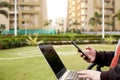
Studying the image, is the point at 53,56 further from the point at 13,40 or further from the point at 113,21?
the point at 113,21

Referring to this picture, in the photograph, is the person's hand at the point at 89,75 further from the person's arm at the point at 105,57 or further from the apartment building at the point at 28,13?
the apartment building at the point at 28,13

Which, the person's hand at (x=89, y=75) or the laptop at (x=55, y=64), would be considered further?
the laptop at (x=55, y=64)

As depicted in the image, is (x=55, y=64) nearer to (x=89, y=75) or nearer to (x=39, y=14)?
(x=89, y=75)

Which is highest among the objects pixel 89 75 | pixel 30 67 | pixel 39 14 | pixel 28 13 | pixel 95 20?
pixel 28 13

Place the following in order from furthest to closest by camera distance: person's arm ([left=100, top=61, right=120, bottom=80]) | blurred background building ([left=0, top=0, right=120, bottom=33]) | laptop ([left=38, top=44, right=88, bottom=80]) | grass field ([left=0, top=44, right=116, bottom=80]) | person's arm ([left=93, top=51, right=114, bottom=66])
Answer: blurred background building ([left=0, top=0, right=120, bottom=33]), grass field ([left=0, top=44, right=116, bottom=80]), person's arm ([left=93, top=51, right=114, bottom=66]), laptop ([left=38, top=44, right=88, bottom=80]), person's arm ([left=100, top=61, right=120, bottom=80])

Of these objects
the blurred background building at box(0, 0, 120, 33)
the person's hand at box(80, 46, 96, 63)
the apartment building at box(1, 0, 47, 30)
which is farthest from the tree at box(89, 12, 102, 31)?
the person's hand at box(80, 46, 96, 63)

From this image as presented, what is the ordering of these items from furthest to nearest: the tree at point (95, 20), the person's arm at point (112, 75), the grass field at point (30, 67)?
the tree at point (95, 20) < the grass field at point (30, 67) < the person's arm at point (112, 75)

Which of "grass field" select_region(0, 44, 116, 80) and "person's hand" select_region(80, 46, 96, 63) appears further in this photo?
"grass field" select_region(0, 44, 116, 80)

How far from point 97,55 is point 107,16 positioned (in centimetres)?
8593

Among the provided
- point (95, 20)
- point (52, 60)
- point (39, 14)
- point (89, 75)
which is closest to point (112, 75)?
point (89, 75)

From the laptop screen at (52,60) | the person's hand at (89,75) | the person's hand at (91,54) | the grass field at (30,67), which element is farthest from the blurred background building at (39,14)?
the person's hand at (89,75)

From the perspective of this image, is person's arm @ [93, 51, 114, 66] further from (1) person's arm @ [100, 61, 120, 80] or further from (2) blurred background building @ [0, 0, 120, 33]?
(2) blurred background building @ [0, 0, 120, 33]

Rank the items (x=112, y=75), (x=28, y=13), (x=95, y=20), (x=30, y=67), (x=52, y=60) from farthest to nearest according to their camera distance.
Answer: (x=95, y=20), (x=28, y=13), (x=30, y=67), (x=52, y=60), (x=112, y=75)

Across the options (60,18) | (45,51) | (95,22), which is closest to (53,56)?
(45,51)
